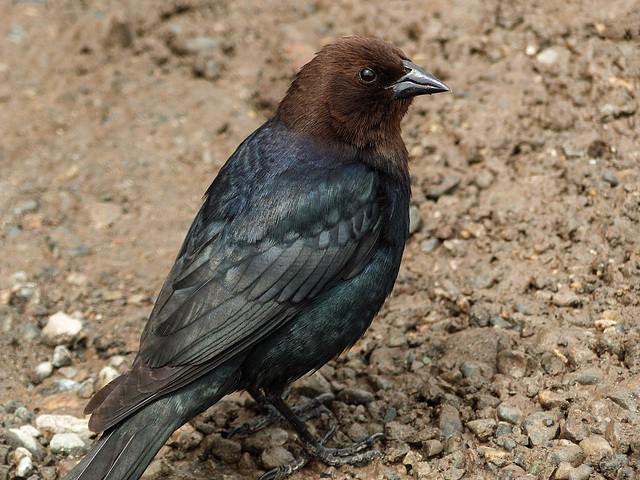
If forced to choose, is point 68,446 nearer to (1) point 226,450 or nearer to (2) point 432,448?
(1) point 226,450

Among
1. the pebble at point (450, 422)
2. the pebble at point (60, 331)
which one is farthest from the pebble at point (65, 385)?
the pebble at point (450, 422)

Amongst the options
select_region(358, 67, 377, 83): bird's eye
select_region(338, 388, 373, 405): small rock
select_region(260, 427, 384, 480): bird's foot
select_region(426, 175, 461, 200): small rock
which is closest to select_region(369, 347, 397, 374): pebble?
select_region(338, 388, 373, 405): small rock

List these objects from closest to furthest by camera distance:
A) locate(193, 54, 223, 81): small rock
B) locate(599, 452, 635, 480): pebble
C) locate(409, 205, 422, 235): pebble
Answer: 1. locate(599, 452, 635, 480): pebble
2. locate(409, 205, 422, 235): pebble
3. locate(193, 54, 223, 81): small rock

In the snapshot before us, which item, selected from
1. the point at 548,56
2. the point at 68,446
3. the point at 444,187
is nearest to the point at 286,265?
the point at 68,446

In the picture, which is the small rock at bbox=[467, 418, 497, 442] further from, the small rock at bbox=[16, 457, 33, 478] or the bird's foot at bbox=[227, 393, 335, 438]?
the small rock at bbox=[16, 457, 33, 478]

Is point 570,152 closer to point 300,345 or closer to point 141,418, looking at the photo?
point 300,345

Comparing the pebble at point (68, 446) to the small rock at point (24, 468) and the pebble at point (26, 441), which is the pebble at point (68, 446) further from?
the small rock at point (24, 468)
